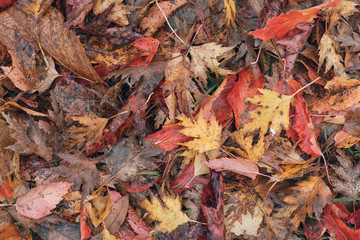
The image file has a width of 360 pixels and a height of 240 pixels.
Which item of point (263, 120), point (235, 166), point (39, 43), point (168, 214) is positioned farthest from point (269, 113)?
point (39, 43)

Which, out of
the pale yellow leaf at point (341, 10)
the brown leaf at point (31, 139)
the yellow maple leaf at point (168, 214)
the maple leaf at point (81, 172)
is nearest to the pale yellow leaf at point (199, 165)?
the yellow maple leaf at point (168, 214)

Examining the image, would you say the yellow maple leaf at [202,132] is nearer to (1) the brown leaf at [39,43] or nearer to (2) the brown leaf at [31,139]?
(1) the brown leaf at [39,43]

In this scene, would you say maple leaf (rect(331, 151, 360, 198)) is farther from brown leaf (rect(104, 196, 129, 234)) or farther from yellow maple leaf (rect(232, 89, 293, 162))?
brown leaf (rect(104, 196, 129, 234))

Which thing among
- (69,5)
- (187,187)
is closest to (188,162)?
(187,187)

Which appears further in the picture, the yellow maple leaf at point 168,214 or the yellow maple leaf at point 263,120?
the yellow maple leaf at point 168,214

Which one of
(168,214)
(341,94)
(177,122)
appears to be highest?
(177,122)

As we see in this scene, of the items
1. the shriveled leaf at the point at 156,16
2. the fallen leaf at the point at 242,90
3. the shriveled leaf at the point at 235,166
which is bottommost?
the shriveled leaf at the point at 235,166

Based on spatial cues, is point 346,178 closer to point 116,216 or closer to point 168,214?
point 168,214
